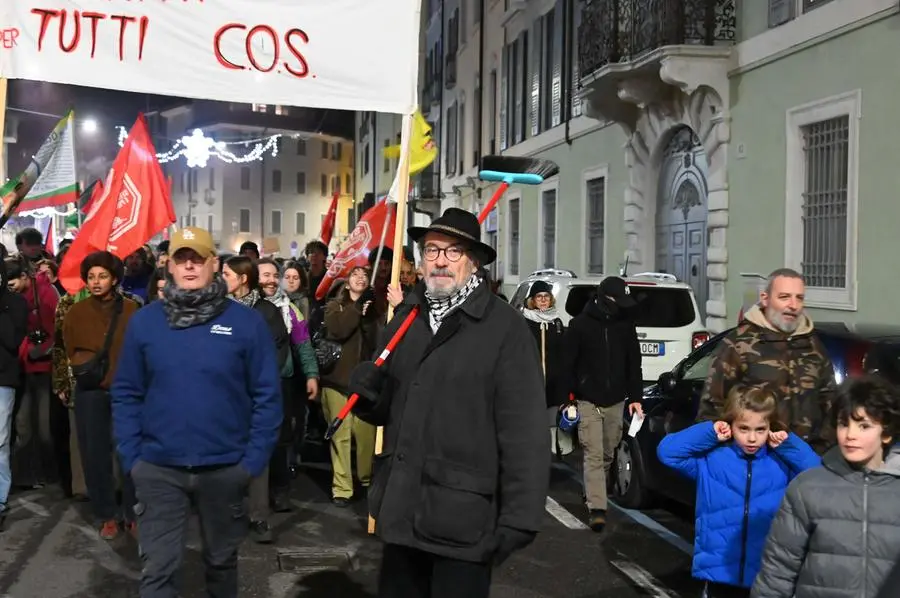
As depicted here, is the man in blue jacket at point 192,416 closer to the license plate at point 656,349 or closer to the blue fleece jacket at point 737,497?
the blue fleece jacket at point 737,497

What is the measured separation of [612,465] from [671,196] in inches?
398

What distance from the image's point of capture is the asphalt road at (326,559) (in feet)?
20.4

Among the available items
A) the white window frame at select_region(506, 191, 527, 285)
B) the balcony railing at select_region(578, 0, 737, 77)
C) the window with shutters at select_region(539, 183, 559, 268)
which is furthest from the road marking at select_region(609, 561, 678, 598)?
the white window frame at select_region(506, 191, 527, 285)

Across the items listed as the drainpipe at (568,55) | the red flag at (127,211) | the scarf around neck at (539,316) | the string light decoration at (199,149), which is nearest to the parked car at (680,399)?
the scarf around neck at (539,316)

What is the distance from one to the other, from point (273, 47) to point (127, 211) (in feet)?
7.68

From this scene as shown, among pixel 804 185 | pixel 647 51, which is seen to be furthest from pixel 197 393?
pixel 647 51

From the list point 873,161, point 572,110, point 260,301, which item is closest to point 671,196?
point 572,110

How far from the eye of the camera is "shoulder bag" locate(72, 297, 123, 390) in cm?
701

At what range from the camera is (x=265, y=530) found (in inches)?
288

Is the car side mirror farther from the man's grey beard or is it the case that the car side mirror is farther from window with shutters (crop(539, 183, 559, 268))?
window with shutters (crop(539, 183, 559, 268))

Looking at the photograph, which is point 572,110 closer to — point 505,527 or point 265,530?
point 265,530

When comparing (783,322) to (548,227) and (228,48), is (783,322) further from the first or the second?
(548,227)

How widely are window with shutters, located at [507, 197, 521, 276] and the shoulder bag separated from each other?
2114 centimetres

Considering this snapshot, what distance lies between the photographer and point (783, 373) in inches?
205
